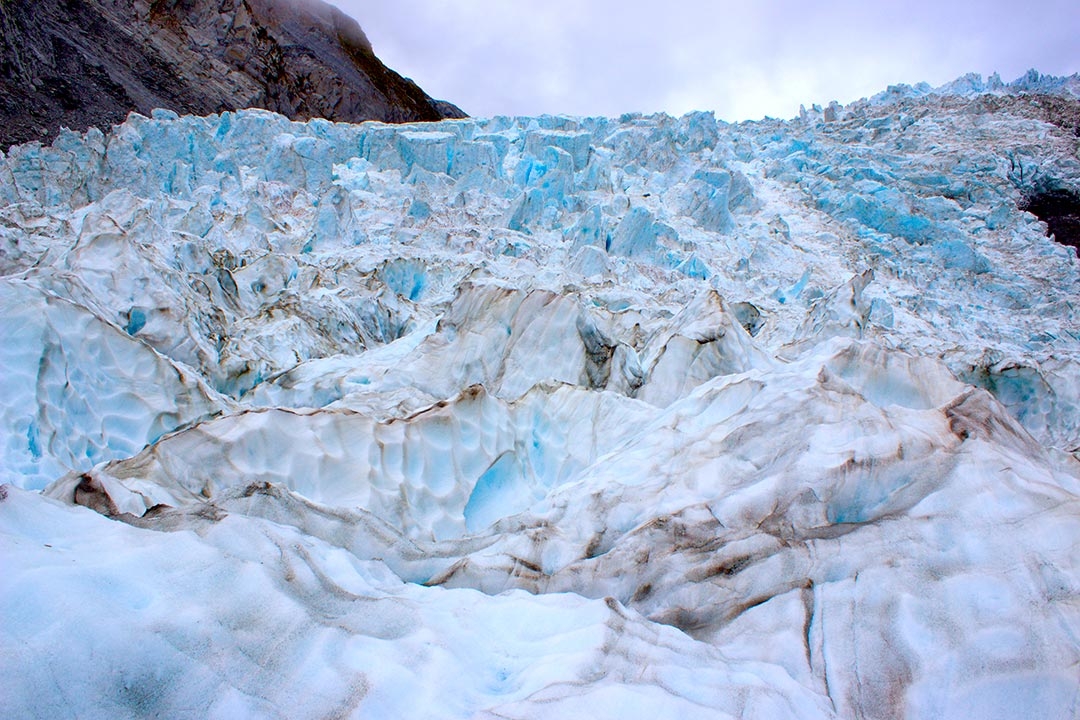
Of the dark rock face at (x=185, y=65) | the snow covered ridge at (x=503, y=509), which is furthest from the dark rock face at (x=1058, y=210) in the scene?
the dark rock face at (x=185, y=65)

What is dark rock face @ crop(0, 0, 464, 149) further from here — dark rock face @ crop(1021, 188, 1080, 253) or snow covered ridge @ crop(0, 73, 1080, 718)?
dark rock face @ crop(1021, 188, 1080, 253)

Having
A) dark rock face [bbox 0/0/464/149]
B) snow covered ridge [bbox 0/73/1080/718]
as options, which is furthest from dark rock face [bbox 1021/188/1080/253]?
dark rock face [bbox 0/0/464/149]

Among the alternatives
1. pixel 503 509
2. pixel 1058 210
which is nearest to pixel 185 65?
pixel 503 509

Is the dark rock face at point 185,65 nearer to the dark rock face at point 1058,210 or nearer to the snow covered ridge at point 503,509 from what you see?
the snow covered ridge at point 503,509

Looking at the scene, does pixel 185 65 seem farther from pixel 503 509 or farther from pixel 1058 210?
pixel 1058 210

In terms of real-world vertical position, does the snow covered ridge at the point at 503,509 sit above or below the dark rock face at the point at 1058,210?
below

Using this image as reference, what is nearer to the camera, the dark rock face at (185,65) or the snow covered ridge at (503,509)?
the snow covered ridge at (503,509)

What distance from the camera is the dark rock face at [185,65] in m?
23.3

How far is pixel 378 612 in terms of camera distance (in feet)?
5.74

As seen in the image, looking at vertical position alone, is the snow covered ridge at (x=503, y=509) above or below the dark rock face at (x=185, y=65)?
below

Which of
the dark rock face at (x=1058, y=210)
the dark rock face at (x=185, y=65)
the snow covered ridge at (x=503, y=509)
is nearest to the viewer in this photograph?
the snow covered ridge at (x=503, y=509)

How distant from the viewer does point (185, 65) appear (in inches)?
1202

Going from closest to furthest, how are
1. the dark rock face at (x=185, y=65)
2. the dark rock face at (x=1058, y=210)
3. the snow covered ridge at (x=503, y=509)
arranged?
the snow covered ridge at (x=503, y=509) < the dark rock face at (x=1058, y=210) < the dark rock face at (x=185, y=65)

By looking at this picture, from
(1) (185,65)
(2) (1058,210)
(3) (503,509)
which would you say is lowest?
(3) (503,509)
